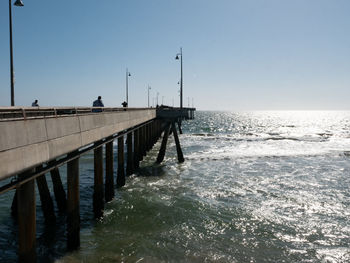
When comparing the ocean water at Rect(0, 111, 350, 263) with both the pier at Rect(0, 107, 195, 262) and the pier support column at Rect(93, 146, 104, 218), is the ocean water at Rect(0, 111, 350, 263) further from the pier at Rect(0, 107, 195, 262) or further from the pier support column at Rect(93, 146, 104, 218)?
the pier at Rect(0, 107, 195, 262)

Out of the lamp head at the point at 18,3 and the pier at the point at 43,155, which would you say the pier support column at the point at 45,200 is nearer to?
the pier at the point at 43,155

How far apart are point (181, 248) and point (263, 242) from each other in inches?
109

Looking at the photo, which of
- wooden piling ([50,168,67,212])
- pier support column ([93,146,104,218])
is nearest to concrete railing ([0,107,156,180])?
pier support column ([93,146,104,218])

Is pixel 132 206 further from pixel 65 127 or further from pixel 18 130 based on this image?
pixel 18 130

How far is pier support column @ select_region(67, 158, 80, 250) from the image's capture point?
9.23m

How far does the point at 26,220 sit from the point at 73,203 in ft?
8.93

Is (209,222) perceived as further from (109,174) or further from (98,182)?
(109,174)

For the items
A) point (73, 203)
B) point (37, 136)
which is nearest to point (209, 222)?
point (73, 203)

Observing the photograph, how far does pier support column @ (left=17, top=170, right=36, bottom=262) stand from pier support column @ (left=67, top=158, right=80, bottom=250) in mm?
2400

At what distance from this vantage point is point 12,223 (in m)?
12.1

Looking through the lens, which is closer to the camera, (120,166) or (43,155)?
(43,155)

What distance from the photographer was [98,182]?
40.4 ft

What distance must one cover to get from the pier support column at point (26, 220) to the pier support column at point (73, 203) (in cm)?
240

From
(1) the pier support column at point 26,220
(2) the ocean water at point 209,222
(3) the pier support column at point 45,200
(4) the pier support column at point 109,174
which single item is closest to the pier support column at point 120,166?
(2) the ocean water at point 209,222
